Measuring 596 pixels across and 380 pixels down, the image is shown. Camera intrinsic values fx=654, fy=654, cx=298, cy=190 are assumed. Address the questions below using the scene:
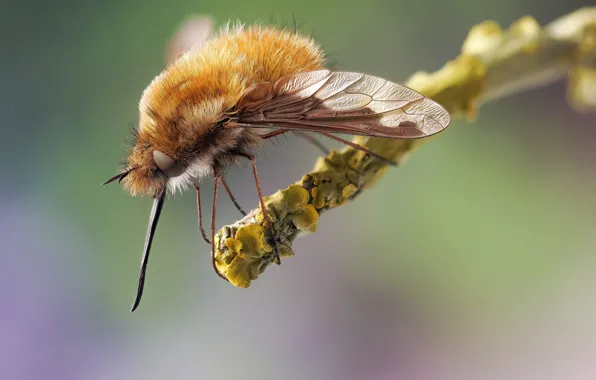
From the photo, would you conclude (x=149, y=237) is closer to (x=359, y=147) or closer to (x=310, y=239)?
(x=359, y=147)

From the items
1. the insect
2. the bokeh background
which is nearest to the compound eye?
the insect

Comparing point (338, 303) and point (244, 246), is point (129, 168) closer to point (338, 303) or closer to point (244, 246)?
point (244, 246)

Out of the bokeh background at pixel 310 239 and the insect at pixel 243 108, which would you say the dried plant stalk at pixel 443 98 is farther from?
the bokeh background at pixel 310 239

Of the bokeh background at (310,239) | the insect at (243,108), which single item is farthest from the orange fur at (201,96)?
the bokeh background at (310,239)

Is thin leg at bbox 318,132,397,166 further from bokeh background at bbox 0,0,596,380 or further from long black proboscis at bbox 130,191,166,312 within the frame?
bokeh background at bbox 0,0,596,380

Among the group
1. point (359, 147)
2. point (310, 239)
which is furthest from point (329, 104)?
point (310, 239)

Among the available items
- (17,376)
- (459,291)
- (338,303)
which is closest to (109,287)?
(17,376)
